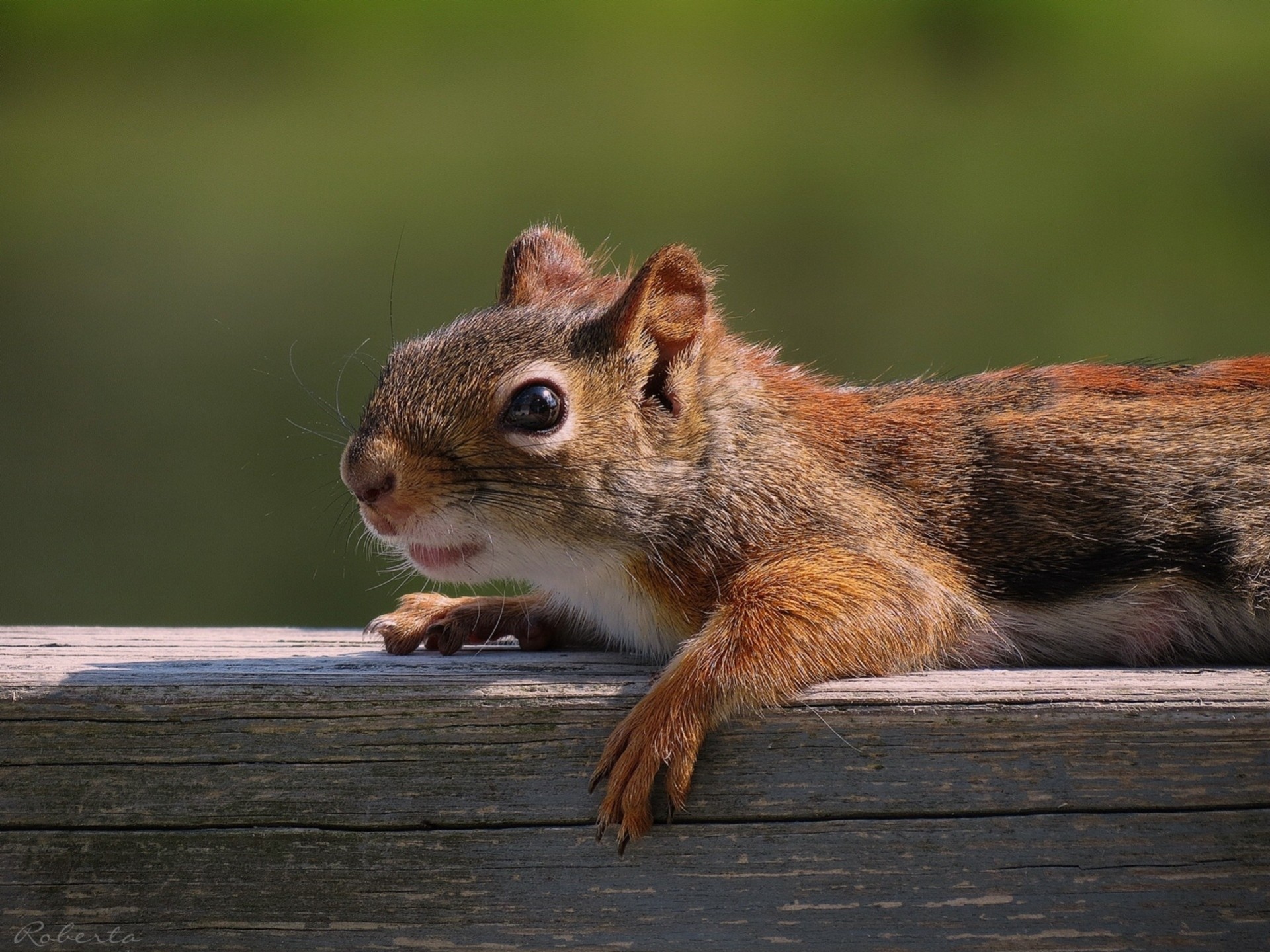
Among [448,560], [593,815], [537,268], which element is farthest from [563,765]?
[537,268]

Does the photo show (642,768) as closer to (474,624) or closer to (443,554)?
(443,554)

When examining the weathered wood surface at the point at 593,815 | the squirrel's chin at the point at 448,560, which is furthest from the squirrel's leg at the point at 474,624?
the weathered wood surface at the point at 593,815

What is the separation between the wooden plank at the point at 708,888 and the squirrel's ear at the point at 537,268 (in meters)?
1.04

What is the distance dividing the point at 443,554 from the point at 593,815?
0.50m

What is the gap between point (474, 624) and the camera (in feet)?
7.09

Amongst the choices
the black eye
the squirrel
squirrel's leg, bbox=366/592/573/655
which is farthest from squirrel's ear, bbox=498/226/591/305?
squirrel's leg, bbox=366/592/573/655

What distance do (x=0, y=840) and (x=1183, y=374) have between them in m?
1.93

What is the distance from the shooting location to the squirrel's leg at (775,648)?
146cm

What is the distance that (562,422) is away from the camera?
5.96 feet

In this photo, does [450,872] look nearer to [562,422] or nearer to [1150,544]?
[562,422]

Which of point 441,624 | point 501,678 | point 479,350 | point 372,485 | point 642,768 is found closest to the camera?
point 642,768

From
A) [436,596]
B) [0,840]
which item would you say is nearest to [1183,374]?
[436,596]

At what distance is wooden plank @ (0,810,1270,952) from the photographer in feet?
4.72

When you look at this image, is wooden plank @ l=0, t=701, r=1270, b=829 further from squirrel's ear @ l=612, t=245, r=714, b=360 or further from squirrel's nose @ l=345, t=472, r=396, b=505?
squirrel's ear @ l=612, t=245, r=714, b=360
